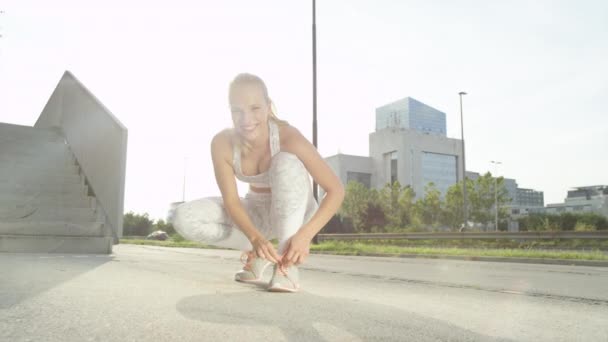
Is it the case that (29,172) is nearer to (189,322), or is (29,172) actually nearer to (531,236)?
(189,322)

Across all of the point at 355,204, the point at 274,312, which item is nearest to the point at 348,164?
the point at 355,204

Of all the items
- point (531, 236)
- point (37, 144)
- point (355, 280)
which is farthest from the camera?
point (531, 236)

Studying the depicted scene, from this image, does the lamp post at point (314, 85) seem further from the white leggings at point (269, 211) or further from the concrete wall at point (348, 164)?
the concrete wall at point (348, 164)

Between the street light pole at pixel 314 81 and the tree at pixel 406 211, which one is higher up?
the street light pole at pixel 314 81

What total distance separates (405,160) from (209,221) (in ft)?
277

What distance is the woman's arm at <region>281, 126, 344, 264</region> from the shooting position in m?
2.95

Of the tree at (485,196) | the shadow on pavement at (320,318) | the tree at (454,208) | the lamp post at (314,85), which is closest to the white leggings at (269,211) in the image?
the shadow on pavement at (320,318)

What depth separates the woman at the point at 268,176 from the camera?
2975mm

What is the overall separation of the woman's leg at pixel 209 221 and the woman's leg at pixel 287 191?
0.48 m

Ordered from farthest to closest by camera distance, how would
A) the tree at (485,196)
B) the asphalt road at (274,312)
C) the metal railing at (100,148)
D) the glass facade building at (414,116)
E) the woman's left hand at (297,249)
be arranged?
the glass facade building at (414,116) < the tree at (485,196) < the metal railing at (100,148) < the woman's left hand at (297,249) < the asphalt road at (274,312)

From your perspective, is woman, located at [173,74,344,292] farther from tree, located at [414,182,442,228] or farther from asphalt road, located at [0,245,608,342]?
tree, located at [414,182,442,228]

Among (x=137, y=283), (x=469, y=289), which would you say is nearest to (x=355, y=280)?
(x=469, y=289)

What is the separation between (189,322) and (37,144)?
9.21 meters

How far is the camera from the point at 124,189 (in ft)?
27.3
